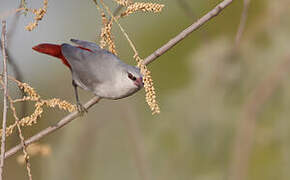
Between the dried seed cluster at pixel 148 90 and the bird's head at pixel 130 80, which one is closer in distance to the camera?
the dried seed cluster at pixel 148 90

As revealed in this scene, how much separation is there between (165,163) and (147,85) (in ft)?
7.98

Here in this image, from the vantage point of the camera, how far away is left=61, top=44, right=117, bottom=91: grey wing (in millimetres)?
2082

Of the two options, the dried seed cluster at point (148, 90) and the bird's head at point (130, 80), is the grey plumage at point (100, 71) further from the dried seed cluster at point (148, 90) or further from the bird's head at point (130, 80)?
the dried seed cluster at point (148, 90)

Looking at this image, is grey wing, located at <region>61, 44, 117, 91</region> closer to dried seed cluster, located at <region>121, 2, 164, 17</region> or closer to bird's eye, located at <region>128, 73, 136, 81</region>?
bird's eye, located at <region>128, 73, 136, 81</region>

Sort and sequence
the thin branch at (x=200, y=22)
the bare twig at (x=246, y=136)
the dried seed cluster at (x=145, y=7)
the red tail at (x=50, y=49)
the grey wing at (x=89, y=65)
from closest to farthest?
the dried seed cluster at (x=145, y=7) → the thin branch at (x=200, y=22) → the red tail at (x=50, y=49) → the grey wing at (x=89, y=65) → the bare twig at (x=246, y=136)

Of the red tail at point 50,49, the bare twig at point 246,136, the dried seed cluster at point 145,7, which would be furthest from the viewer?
the bare twig at point 246,136

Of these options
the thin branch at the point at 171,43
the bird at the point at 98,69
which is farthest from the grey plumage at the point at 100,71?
the thin branch at the point at 171,43

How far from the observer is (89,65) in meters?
2.15

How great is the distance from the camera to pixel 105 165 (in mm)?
4070

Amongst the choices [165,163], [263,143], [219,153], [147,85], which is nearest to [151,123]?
[165,163]

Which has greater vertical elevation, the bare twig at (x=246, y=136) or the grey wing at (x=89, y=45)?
the grey wing at (x=89, y=45)

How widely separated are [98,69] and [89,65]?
0.16 feet

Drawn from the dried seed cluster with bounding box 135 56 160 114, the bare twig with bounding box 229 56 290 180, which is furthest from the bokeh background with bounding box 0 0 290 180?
the dried seed cluster with bounding box 135 56 160 114

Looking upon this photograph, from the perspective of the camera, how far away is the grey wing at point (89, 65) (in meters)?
2.08
